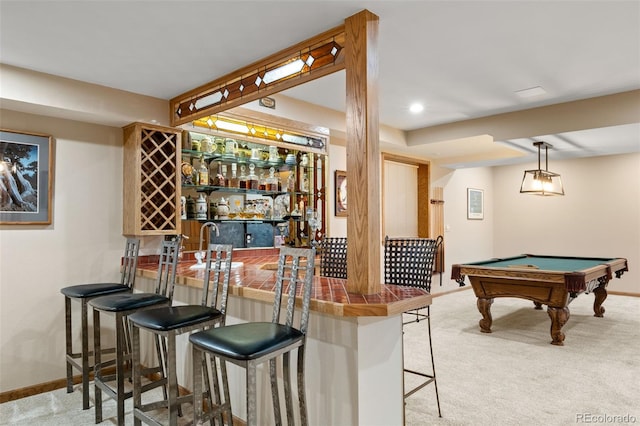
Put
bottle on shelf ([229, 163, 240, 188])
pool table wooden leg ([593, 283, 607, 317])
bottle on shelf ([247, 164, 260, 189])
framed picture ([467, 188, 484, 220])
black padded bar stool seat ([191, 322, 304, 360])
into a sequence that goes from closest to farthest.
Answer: black padded bar stool seat ([191, 322, 304, 360]), bottle on shelf ([229, 163, 240, 188]), bottle on shelf ([247, 164, 260, 189]), pool table wooden leg ([593, 283, 607, 317]), framed picture ([467, 188, 484, 220])

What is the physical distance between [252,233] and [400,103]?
212 cm

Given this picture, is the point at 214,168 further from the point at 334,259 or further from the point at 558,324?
the point at 558,324

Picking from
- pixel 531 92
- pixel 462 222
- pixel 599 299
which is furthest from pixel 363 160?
pixel 462 222

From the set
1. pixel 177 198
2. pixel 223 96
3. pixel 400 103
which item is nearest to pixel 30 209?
pixel 177 198

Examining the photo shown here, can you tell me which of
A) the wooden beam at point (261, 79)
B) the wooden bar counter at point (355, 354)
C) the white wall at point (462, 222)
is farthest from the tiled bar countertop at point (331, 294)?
the white wall at point (462, 222)

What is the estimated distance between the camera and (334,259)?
3.56m

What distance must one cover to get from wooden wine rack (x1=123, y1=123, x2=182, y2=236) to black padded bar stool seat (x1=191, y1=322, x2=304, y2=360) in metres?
2.01

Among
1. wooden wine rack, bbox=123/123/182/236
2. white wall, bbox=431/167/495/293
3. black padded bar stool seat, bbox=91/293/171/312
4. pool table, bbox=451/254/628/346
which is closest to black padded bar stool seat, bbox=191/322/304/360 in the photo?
black padded bar stool seat, bbox=91/293/171/312

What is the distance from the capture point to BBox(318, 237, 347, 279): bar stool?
353 cm

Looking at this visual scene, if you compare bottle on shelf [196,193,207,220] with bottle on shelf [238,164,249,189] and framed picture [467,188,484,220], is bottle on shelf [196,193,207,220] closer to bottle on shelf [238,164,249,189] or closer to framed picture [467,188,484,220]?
bottle on shelf [238,164,249,189]

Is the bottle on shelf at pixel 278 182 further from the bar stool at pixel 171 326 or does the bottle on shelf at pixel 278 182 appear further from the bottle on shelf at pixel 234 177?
the bar stool at pixel 171 326

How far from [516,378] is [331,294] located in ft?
7.39

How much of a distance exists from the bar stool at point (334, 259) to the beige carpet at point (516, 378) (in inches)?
44.6

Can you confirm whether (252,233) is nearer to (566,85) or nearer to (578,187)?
(566,85)
